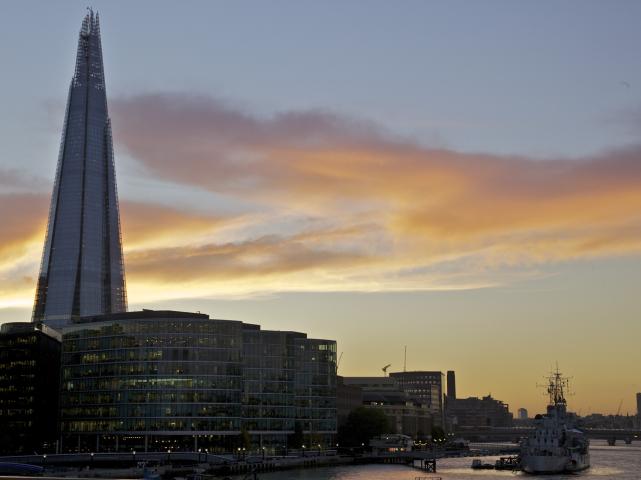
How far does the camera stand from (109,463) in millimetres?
199625

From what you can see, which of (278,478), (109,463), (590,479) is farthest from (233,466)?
(590,479)

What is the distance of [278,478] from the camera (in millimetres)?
187500

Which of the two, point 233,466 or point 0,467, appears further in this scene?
point 233,466

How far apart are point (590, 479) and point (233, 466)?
77.5 m

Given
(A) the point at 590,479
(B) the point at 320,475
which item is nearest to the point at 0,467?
(B) the point at 320,475

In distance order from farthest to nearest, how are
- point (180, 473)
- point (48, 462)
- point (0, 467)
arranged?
point (48, 462), point (180, 473), point (0, 467)

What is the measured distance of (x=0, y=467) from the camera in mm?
140875

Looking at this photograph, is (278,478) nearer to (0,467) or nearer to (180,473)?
(180,473)

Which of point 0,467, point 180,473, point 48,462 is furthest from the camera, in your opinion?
point 48,462

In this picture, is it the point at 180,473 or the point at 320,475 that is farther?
the point at 320,475

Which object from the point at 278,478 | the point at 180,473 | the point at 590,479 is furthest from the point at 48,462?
the point at 590,479

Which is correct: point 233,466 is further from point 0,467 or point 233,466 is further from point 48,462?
point 0,467

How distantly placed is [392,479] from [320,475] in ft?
50.8

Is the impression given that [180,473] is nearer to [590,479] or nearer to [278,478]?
[278,478]
